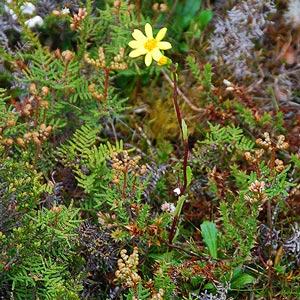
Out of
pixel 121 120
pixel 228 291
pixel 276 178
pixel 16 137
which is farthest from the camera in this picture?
pixel 121 120

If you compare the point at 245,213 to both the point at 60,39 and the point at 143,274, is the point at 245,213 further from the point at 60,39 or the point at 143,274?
the point at 60,39

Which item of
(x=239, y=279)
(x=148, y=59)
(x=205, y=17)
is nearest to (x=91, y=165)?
(x=148, y=59)

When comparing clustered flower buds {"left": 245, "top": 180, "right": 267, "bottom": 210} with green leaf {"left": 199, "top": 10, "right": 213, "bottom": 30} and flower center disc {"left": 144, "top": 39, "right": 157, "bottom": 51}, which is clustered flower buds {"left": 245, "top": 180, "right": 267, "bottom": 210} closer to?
flower center disc {"left": 144, "top": 39, "right": 157, "bottom": 51}

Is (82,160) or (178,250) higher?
(82,160)

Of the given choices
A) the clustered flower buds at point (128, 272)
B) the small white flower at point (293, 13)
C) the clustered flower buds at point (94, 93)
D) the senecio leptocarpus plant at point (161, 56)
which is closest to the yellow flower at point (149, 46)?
the senecio leptocarpus plant at point (161, 56)

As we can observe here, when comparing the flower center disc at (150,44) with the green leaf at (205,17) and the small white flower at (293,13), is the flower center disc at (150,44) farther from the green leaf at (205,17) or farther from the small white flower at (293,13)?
the small white flower at (293,13)

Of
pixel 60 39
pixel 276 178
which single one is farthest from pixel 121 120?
pixel 276 178

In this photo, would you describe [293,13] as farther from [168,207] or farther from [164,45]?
[168,207]
